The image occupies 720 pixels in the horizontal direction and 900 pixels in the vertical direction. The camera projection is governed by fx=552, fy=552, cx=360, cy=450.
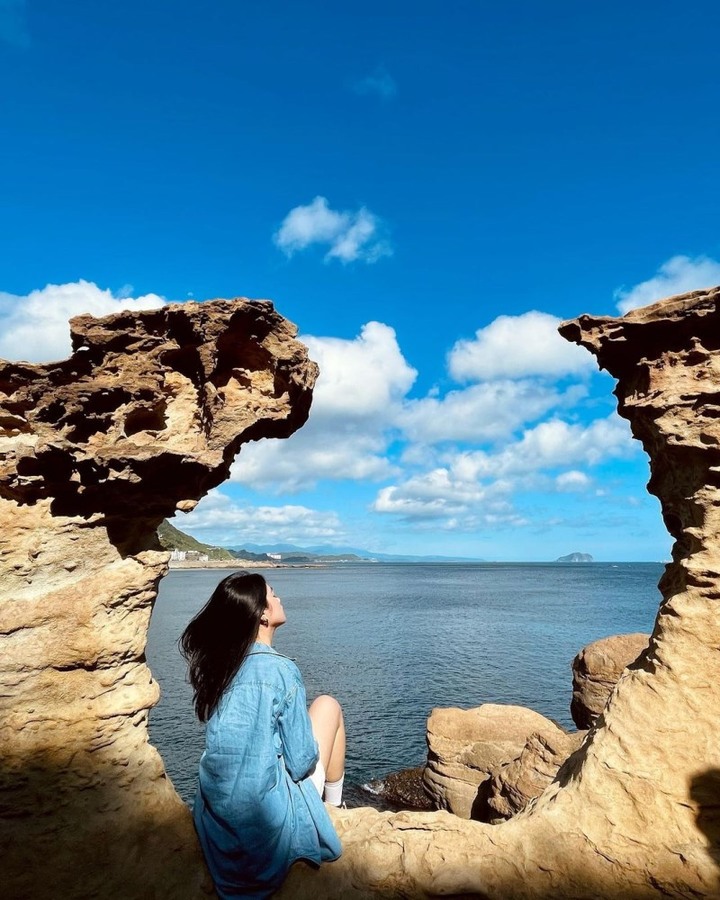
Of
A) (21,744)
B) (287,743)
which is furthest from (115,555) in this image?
(287,743)

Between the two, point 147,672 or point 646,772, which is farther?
point 147,672

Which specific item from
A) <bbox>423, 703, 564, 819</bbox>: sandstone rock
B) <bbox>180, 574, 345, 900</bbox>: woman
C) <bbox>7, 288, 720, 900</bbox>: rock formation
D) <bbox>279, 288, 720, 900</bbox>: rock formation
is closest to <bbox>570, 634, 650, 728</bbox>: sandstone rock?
<bbox>423, 703, 564, 819</bbox>: sandstone rock

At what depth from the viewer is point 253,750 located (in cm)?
395

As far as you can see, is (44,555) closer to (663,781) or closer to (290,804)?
(290,804)

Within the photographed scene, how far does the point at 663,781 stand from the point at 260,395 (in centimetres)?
562

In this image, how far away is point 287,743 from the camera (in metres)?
4.22

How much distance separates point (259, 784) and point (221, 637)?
109cm

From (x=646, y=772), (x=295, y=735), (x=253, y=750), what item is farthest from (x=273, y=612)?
→ (x=646, y=772)

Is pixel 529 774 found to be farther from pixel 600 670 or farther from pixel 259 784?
pixel 259 784

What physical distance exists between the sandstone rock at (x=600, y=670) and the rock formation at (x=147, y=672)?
8.78 metres

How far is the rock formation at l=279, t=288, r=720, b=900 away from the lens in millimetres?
4500

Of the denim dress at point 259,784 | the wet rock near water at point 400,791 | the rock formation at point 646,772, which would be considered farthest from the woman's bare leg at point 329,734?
the wet rock near water at point 400,791

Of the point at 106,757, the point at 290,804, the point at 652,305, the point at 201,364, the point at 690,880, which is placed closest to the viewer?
the point at 290,804

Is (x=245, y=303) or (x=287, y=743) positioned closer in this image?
(x=287, y=743)
